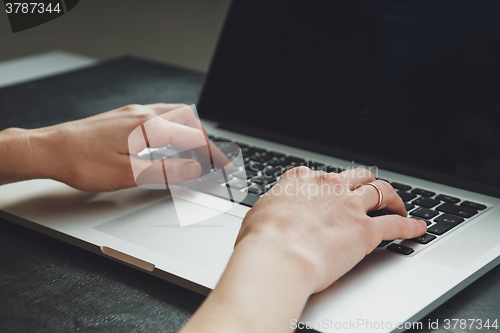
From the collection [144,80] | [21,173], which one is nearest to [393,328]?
[21,173]

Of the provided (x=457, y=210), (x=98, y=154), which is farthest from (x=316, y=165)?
(x=98, y=154)

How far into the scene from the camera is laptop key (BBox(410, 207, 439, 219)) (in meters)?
0.62

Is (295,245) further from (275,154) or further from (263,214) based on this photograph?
(275,154)

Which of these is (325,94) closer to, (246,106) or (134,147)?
(246,106)

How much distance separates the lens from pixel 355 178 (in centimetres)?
58

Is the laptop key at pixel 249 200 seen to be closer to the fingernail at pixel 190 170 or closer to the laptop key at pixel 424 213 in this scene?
the fingernail at pixel 190 170

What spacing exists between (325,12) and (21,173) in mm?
612

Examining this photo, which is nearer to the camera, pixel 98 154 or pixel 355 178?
pixel 355 178

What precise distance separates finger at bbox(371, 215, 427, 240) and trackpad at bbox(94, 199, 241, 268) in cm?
18

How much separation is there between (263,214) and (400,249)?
0.17 m

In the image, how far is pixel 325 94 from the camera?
2.87 feet

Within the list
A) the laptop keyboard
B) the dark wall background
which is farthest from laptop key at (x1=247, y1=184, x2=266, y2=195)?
the dark wall background

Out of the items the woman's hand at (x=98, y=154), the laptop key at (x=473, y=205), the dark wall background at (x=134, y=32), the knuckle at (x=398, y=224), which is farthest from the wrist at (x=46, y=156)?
the dark wall background at (x=134, y=32)

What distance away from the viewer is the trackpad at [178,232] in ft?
1.79
